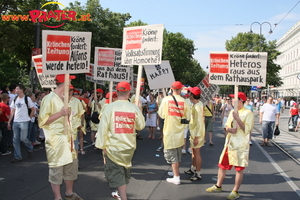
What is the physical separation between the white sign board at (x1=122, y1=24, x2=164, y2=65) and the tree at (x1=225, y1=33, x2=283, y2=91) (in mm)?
38638

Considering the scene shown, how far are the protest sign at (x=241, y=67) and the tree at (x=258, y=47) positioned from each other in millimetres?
38250

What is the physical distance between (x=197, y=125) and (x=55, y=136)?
292 cm

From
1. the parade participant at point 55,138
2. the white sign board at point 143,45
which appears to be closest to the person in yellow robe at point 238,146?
the white sign board at point 143,45

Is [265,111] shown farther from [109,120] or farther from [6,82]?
[6,82]

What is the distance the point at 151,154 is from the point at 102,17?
83.6 feet

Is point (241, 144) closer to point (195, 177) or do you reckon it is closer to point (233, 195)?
point (233, 195)

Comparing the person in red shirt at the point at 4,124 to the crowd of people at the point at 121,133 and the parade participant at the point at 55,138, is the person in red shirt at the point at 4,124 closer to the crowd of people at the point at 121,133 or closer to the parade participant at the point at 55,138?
the crowd of people at the point at 121,133

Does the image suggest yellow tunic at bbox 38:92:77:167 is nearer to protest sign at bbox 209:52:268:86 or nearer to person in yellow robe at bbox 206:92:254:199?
person in yellow robe at bbox 206:92:254:199

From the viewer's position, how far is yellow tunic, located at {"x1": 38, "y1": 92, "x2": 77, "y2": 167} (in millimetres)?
4180

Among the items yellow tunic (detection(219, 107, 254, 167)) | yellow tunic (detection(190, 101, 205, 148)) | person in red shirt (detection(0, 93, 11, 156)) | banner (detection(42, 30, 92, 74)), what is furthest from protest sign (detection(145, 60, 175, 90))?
person in red shirt (detection(0, 93, 11, 156))

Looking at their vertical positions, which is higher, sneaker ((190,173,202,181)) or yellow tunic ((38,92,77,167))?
yellow tunic ((38,92,77,167))

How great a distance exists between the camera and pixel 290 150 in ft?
33.0

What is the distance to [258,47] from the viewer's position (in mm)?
44688

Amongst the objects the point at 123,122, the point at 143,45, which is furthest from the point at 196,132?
the point at 123,122
